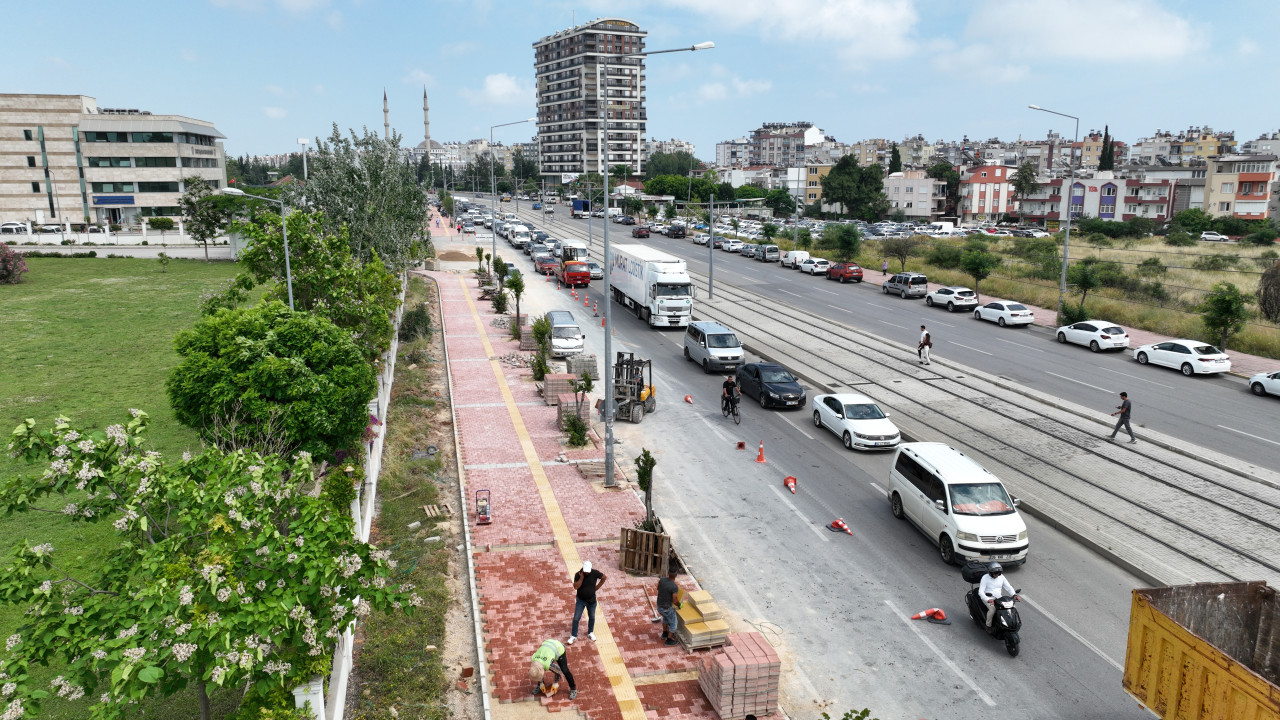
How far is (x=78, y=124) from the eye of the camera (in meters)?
87.1

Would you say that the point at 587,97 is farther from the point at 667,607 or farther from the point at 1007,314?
the point at 667,607

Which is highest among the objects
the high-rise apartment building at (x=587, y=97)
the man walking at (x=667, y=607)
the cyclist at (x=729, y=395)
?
the high-rise apartment building at (x=587, y=97)

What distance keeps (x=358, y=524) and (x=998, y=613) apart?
10597 mm

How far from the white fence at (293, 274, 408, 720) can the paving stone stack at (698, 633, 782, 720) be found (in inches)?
185

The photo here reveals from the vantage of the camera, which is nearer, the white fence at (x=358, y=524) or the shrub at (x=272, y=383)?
the white fence at (x=358, y=524)

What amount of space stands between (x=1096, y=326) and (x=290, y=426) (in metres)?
32.4

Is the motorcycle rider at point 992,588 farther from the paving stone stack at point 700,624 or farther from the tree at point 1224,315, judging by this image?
the tree at point 1224,315

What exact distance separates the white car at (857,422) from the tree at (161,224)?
2975 inches

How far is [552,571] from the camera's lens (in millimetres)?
14664

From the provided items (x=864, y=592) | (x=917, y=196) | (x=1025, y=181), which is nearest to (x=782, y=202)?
(x=917, y=196)

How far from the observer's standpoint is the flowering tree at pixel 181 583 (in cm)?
675

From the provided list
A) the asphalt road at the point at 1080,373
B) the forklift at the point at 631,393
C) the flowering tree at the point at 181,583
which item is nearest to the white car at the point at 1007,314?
the asphalt road at the point at 1080,373

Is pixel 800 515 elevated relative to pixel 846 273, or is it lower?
lower

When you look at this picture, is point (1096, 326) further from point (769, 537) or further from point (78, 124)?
point (78, 124)
